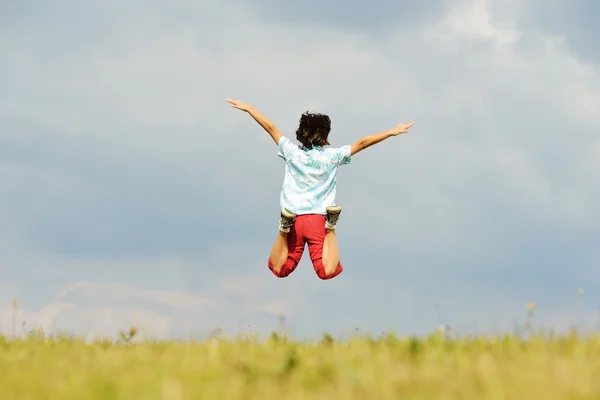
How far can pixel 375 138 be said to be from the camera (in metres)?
12.5

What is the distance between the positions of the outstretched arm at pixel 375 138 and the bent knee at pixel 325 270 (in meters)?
1.84

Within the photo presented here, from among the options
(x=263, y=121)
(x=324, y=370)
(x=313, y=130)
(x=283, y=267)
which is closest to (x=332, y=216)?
(x=283, y=267)

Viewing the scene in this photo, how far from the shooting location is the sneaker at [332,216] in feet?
39.6

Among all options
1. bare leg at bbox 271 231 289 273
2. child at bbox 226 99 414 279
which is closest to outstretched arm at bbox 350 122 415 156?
child at bbox 226 99 414 279

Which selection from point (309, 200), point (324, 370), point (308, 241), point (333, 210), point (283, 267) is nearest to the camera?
point (324, 370)

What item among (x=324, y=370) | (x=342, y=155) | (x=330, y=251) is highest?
(x=342, y=155)

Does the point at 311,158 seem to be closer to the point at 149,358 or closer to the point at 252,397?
the point at 149,358

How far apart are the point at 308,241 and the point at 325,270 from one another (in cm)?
54

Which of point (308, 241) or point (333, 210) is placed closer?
point (333, 210)

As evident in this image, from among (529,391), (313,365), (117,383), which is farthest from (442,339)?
(117,383)

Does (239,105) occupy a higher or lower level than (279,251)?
higher

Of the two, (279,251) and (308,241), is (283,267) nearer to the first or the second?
(279,251)

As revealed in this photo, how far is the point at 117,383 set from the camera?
17.8ft

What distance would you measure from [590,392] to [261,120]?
8.58m
